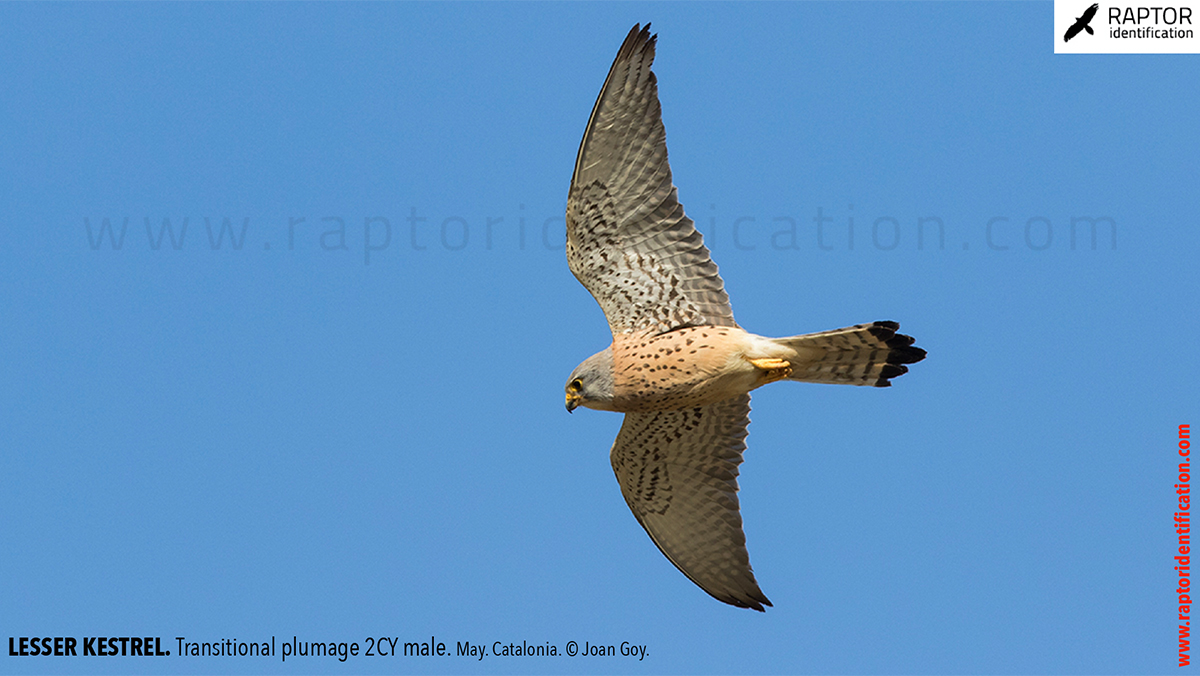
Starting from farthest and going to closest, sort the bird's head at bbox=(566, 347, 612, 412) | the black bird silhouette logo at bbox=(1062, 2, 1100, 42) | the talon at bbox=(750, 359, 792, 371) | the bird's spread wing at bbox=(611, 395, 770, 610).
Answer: the black bird silhouette logo at bbox=(1062, 2, 1100, 42), the bird's spread wing at bbox=(611, 395, 770, 610), the bird's head at bbox=(566, 347, 612, 412), the talon at bbox=(750, 359, 792, 371)

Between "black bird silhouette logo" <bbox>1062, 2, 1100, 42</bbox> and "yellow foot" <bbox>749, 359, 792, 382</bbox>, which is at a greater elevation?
"black bird silhouette logo" <bbox>1062, 2, 1100, 42</bbox>

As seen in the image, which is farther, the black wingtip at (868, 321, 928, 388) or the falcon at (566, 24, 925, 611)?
the falcon at (566, 24, 925, 611)

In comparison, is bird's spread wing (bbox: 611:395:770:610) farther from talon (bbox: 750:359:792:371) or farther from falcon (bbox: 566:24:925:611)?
talon (bbox: 750:359:792:371)

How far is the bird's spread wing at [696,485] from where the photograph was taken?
8172 mm

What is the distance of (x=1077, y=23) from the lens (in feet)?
28.7

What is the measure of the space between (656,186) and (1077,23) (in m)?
3.86

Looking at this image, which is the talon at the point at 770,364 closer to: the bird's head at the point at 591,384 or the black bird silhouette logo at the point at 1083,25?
the bird's head at the point at 591,384

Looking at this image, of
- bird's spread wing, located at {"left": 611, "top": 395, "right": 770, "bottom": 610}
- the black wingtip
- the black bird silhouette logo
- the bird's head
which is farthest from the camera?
the black bird silhouette logo

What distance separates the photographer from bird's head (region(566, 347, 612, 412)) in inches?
294

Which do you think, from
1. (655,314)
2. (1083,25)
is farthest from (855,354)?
(1083,25)

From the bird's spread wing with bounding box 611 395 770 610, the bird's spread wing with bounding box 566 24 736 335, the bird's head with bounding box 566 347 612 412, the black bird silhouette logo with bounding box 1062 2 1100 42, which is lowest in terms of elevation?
the bird's spread wing with bounding box 611 395 770 610

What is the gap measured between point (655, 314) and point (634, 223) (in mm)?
647

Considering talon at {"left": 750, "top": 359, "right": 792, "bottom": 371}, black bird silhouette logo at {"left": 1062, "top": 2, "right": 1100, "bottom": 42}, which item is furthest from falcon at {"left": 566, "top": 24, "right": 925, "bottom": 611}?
black bird silhouette logo at {"left": 1062, "top": 2, "right": 1100, "bottom": 42}

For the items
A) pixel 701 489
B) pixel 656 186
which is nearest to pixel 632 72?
pixel 656 186
